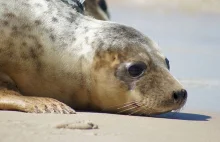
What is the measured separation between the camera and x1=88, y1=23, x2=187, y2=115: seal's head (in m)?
6.20

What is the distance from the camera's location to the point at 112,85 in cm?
634

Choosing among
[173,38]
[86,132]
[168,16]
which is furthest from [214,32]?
[86,132]

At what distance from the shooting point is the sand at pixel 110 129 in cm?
Result: 449

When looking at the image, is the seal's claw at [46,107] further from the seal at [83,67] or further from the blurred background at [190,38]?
the blurred background at [190,38]

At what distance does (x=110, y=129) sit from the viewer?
199 inches

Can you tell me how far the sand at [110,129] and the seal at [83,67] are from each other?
11.7 inches

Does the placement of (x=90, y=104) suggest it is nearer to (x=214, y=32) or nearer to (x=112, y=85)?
(x=112, y=85)

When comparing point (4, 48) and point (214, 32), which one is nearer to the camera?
point (4, 48)

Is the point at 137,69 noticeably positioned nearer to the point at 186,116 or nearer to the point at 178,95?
the point at 178,95

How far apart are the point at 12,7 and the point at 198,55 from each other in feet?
21.9

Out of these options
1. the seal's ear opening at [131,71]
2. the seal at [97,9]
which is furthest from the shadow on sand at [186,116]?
the seal at [97,9]

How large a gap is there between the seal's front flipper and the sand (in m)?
0.15

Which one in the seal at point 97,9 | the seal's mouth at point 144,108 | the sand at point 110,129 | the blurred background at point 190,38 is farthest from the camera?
the seal at point 97,9

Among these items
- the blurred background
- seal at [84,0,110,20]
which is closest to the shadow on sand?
the blurred background
